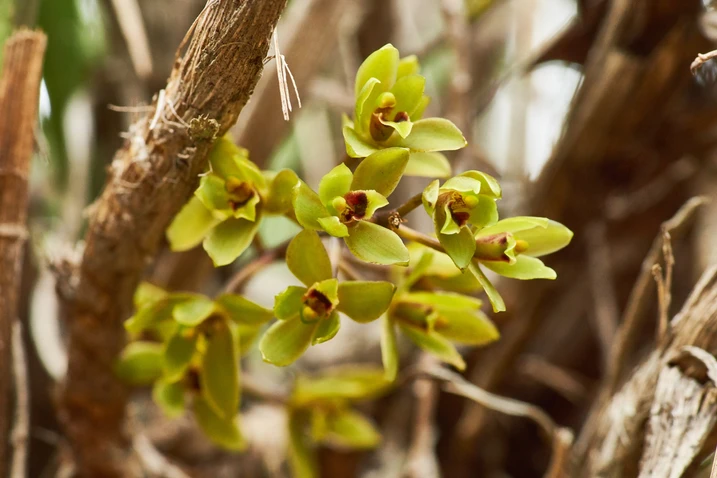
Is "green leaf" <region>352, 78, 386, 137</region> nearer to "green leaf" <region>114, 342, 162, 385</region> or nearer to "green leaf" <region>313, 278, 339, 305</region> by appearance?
"green leaf" <region>313, 278, 339, 305</region>

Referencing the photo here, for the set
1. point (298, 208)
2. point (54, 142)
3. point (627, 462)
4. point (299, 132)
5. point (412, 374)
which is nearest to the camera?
point (298, 208)

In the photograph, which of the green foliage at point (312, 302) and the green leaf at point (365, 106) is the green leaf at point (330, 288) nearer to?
the green foliage at point (312, 302)

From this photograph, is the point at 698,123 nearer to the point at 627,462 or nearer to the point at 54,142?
the point at 627,462

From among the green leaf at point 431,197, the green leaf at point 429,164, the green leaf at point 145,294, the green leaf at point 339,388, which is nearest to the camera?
the green leaf at point 431,197

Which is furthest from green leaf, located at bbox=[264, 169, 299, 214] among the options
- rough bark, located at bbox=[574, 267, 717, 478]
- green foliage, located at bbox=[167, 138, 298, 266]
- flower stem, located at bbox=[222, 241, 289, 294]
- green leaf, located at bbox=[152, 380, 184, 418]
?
rough bark, located at bbox=[574, 267, 717, 478]

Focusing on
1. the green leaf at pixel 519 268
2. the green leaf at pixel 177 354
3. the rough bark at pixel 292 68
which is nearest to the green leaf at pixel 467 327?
the green leaf at pixel 519 268

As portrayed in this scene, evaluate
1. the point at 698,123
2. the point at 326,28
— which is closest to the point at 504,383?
the point at 698,123
